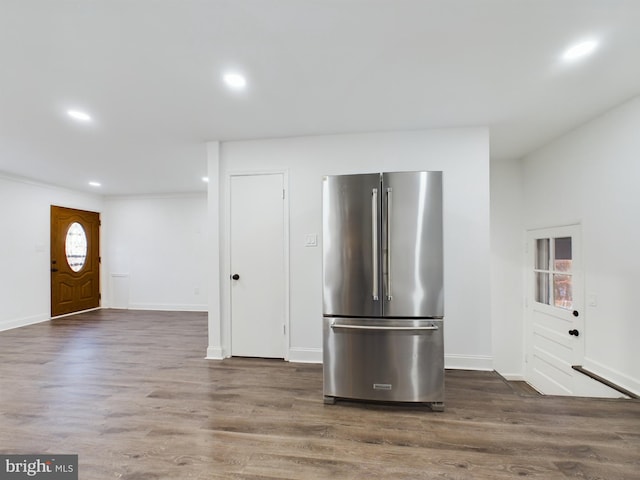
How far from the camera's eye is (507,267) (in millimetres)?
4176

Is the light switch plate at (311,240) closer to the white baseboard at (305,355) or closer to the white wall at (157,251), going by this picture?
the white baseboard at (305,355)

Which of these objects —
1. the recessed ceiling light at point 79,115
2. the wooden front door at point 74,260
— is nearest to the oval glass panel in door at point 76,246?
the wooden front door at point 74,260

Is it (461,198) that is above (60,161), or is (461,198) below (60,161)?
below

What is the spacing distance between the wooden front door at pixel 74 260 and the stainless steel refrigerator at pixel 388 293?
20.1 ft

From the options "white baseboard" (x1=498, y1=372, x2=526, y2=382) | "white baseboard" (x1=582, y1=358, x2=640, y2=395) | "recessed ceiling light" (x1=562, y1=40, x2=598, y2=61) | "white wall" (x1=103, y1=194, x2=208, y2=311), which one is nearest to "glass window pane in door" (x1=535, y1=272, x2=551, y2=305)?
"white baseboard" (x1=582, y1=358, x2=640, y2=395)

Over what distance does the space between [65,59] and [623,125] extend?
4.40 metres

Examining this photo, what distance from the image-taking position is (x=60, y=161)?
4195 mm

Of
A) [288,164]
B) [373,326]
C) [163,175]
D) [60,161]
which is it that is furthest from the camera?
[163,175]

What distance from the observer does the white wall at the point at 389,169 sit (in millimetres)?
3062

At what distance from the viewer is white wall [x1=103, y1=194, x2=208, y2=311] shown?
21.0 feet

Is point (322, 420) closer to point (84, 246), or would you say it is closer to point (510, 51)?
point (510, 51)

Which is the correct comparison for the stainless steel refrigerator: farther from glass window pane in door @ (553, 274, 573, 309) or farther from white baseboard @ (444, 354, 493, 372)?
glass window pane in door @ (553, 274, 573, 309)

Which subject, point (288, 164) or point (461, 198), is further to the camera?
point (288, 164)

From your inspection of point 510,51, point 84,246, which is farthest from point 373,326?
point 84,246
